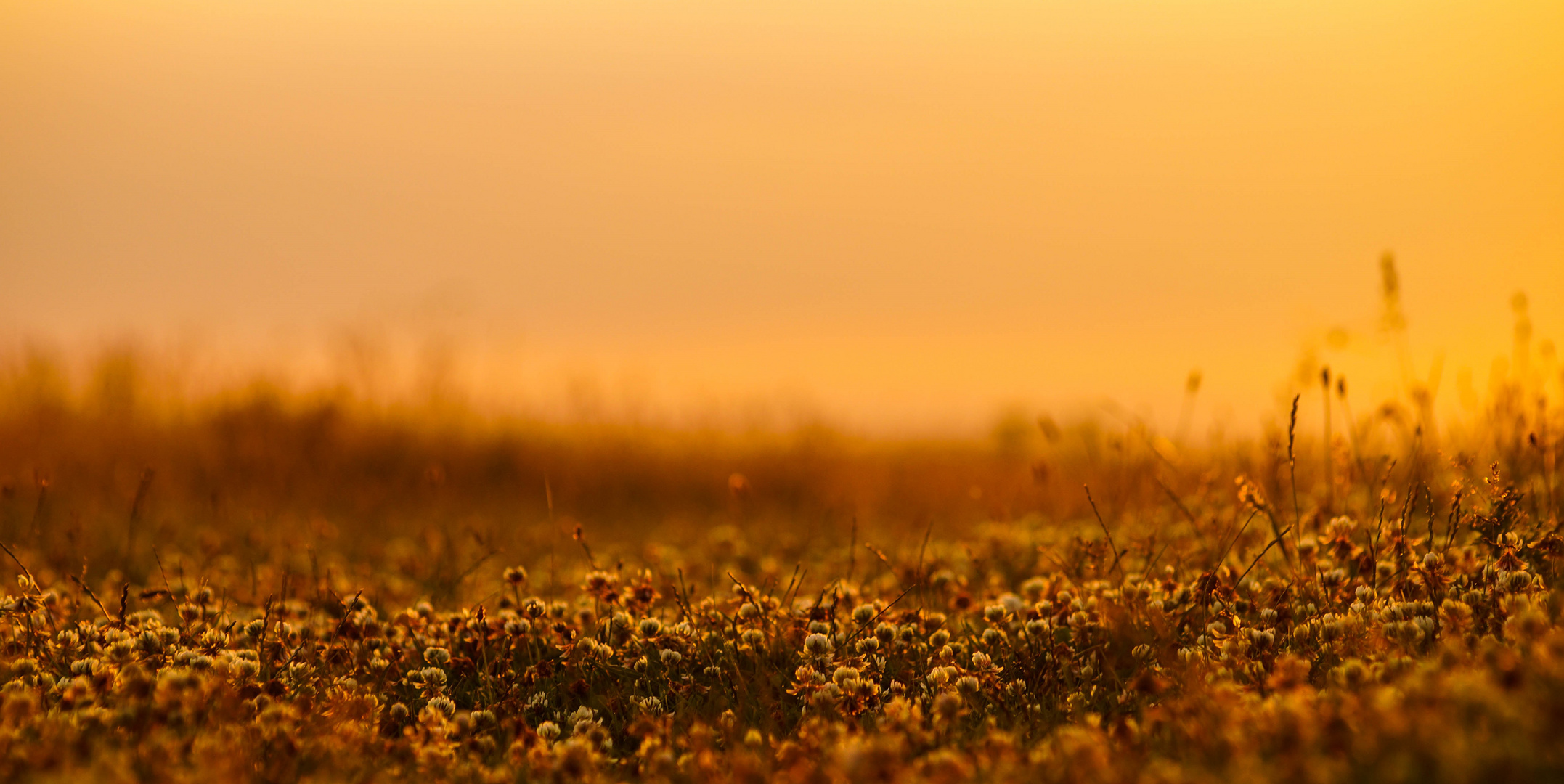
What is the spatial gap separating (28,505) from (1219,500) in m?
11.3

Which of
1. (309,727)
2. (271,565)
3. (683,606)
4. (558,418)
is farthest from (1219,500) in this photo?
(558,418)

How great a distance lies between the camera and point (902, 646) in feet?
15.9

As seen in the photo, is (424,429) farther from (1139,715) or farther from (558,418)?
(1139,715)

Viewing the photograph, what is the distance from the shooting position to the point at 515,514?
1216 cm

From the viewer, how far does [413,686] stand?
16.1 feet

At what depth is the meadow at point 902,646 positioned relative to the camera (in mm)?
3287

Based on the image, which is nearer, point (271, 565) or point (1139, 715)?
point (1139, 715)

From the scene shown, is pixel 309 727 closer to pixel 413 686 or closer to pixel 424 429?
pixel 413 686

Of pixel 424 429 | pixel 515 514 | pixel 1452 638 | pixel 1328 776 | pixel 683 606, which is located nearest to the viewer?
pixel 1328 776

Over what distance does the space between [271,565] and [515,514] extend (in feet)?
12.5

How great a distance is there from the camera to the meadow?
10.8ft

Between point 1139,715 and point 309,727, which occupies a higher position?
point 309,727

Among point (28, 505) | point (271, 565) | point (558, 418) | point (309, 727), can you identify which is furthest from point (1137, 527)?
point (558, 418)

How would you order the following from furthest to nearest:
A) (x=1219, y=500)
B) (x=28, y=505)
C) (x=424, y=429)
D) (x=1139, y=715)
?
(x=424, y=429)
(x=28, y=505)
(x=1219, y=500)
(x=1139, y=715)
